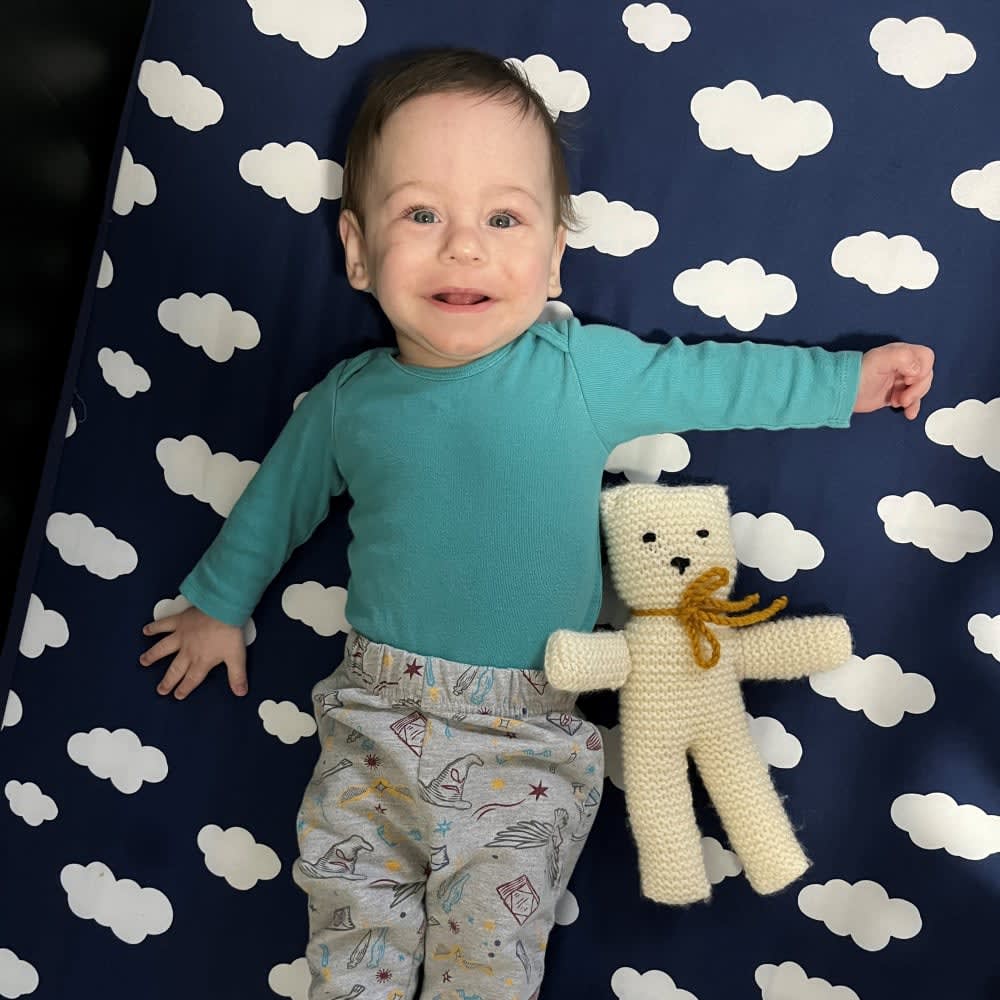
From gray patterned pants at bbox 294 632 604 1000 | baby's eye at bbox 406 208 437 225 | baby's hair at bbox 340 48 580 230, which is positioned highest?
baby's hair at bbox 340 48 580 230

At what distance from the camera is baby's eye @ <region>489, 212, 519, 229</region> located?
110 cm

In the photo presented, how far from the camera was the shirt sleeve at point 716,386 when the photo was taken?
1128mm

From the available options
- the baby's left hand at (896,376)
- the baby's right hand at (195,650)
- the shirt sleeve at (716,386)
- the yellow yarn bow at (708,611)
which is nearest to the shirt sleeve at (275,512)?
the baby's right hand at (195,650)

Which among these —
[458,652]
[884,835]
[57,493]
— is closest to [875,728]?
[884,835]

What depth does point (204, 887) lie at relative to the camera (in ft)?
4.27

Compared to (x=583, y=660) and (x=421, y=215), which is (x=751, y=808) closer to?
(x=583, y=660)

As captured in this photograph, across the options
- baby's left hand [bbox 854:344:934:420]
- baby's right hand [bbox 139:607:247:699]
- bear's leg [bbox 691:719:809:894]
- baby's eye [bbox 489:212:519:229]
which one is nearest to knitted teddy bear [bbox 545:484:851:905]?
bear's leg [bbox 691:719:809:894]

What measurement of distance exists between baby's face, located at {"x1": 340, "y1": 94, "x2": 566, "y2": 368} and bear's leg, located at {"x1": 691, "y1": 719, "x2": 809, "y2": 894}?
1.55ft

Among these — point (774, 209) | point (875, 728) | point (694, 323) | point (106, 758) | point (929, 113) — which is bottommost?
point (106, 758)

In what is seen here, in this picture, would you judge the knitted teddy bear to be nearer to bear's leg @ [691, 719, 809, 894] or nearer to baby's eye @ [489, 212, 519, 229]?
bear's leg @ [691, 719, 809, 894]

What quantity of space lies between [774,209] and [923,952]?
31.6 inches

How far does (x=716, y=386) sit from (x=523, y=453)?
0.21 meters

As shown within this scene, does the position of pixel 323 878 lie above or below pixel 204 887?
above

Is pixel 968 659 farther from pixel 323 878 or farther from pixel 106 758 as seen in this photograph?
pixel 106 758
